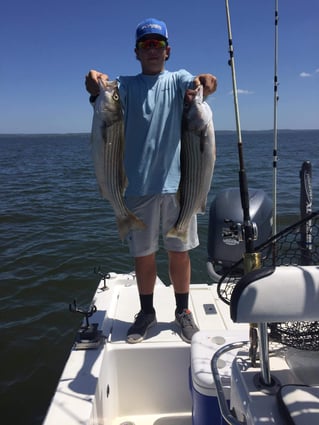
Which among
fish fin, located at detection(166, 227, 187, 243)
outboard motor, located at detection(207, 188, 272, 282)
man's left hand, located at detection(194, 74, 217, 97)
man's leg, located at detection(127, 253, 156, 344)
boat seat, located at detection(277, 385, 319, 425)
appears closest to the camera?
boat seat, located at detection(277, 385, 319, 425)

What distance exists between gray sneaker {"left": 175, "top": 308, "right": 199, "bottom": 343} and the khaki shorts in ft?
1.93

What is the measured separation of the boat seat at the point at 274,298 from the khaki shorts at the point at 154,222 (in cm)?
151

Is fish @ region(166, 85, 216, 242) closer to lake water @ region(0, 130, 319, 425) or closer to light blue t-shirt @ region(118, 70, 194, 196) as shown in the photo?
light blue t-shirt @ region(118, 70, 194, 196)

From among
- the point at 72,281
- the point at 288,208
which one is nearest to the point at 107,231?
the point at 72,281

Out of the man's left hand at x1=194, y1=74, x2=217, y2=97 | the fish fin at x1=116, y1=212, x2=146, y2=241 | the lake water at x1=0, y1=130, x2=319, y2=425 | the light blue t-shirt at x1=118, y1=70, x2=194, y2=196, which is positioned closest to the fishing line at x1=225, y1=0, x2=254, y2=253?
the man's left hand at x1=194, y1=74, x2=217, y2=97

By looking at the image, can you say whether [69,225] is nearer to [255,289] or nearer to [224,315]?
[224,315]

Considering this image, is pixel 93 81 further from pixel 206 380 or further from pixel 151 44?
pixel 206 380

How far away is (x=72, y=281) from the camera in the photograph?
7.31 metres

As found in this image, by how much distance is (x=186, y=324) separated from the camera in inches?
123

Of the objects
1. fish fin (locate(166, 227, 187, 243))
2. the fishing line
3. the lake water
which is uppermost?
the fishing line

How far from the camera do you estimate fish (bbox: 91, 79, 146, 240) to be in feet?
8.30

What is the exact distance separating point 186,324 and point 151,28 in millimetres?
2393

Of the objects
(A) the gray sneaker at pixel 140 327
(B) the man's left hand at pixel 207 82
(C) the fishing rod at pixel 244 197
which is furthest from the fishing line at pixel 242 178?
(A) the gray sneaker at pixel 140 327

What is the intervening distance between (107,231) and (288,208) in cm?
638
